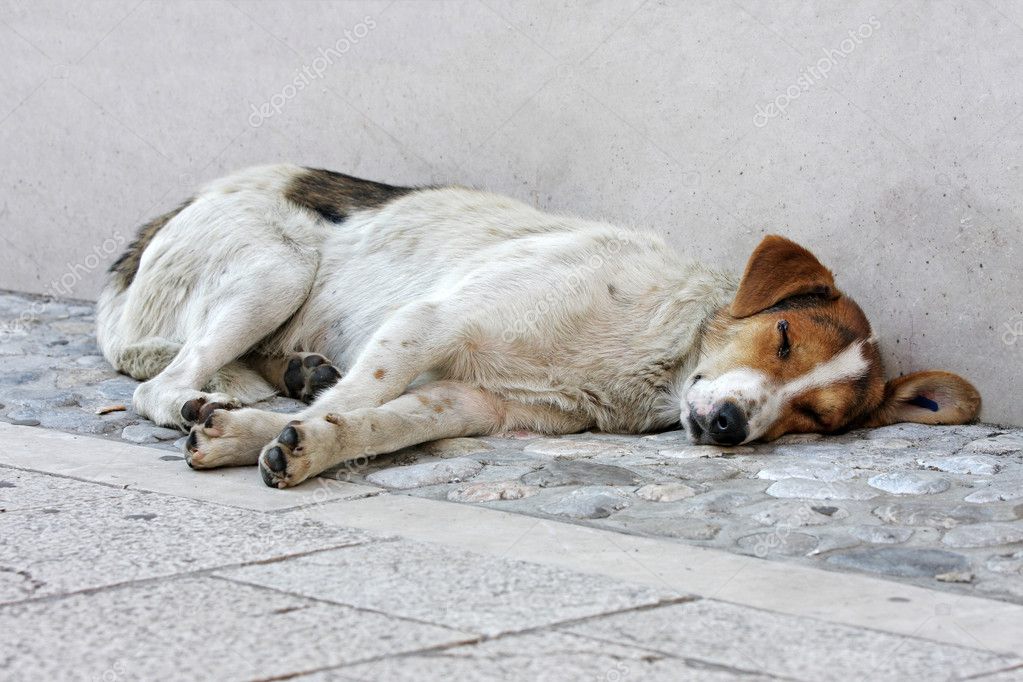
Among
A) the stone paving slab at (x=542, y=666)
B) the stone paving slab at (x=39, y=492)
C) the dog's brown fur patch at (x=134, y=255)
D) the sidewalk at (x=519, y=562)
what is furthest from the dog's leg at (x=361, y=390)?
the stone paving slab at (x=542, y=666)

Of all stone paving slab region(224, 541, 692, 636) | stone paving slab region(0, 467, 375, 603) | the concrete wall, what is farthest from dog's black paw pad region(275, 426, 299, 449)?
the concrete wall

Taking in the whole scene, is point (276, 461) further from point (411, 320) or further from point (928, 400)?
point (928, 400)

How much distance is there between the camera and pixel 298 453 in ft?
11.8

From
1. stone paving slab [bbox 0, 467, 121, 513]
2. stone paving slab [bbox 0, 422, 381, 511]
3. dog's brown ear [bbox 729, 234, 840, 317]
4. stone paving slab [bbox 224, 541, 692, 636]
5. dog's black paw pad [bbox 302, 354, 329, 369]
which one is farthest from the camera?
dog's black paw pad [bbox 302, 354, 329, 369]

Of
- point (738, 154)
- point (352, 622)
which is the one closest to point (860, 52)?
point (738, 154)

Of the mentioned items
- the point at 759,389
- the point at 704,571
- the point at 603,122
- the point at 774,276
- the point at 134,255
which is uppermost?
the point at 603,122

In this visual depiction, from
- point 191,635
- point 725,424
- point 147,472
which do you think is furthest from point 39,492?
point 725,424

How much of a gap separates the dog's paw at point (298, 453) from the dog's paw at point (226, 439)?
179 mm

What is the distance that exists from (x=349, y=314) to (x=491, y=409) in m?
0.93

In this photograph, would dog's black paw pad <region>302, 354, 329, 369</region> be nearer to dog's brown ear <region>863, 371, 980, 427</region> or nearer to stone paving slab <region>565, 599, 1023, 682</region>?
dog's brown ear <region>863, 371, 980, 427</region>

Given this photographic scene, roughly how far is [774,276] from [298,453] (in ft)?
6.37

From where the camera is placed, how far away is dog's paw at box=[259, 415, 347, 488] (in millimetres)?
3555

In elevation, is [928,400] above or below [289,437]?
above

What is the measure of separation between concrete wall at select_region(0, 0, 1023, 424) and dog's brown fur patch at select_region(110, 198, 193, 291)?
3.12ft
